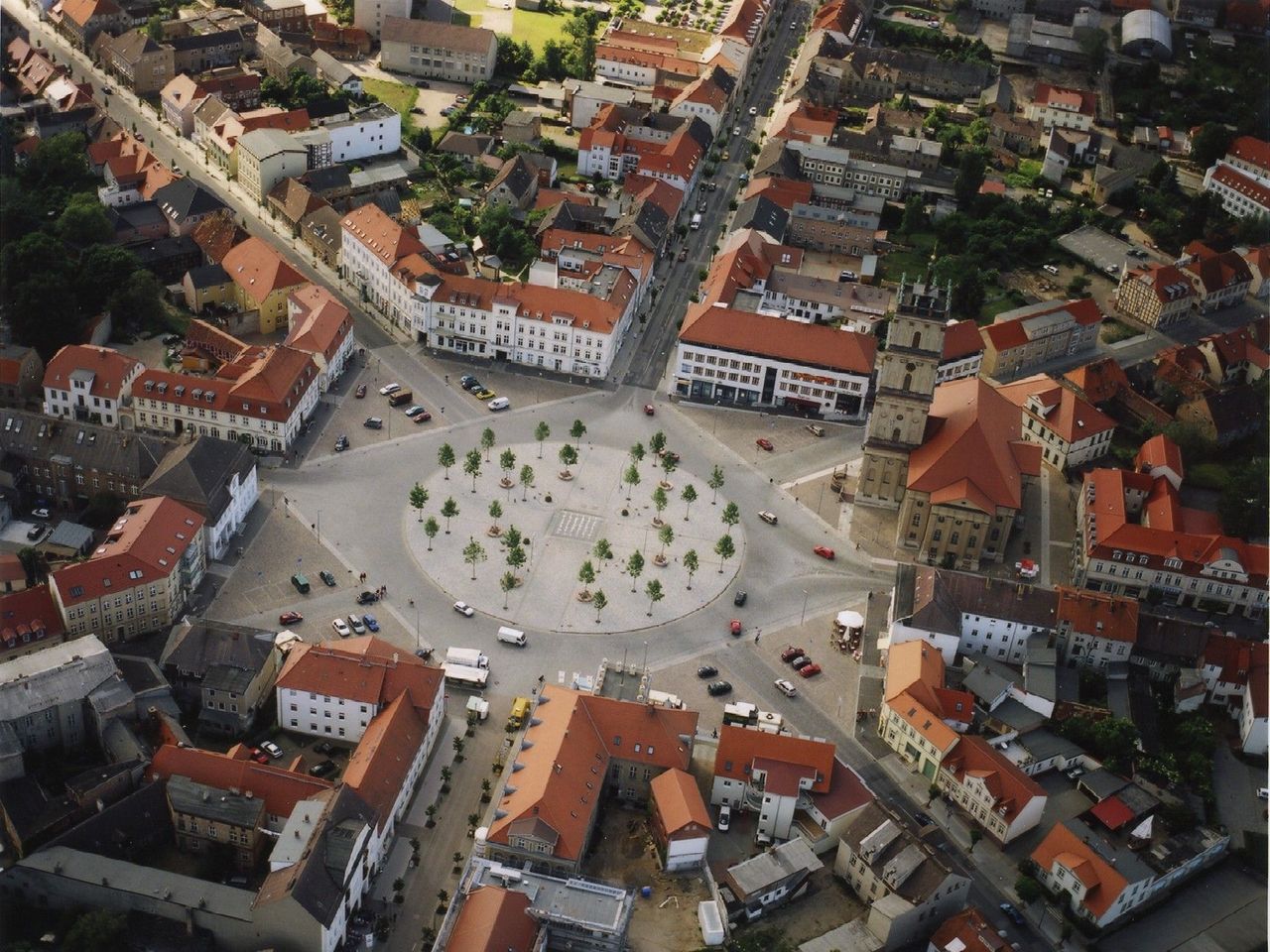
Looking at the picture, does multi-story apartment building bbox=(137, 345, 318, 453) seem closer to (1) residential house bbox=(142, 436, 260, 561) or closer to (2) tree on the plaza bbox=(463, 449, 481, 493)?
(1) residential house bbox=(142, 436, 260, 561)

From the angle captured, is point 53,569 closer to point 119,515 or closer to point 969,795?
point 119,515

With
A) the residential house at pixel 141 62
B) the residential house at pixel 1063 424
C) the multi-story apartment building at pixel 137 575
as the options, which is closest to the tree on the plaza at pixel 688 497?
the residential house at pixel 1063 424

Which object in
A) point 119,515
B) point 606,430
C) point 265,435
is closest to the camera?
point 119,515

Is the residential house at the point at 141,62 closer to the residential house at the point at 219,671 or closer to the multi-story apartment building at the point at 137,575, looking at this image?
the multi-story apartment building at the point at 137,575

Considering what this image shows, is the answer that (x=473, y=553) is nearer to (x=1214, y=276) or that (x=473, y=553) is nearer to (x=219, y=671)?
(x=219, y=671)

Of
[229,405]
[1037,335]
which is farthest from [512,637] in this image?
[1037,335]

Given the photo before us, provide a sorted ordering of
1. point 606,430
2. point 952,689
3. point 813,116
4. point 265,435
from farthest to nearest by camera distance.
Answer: point 813,116
point 606,430
point 265,435
point 952,689

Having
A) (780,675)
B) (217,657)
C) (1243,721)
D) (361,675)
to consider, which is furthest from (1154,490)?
(217,657)
